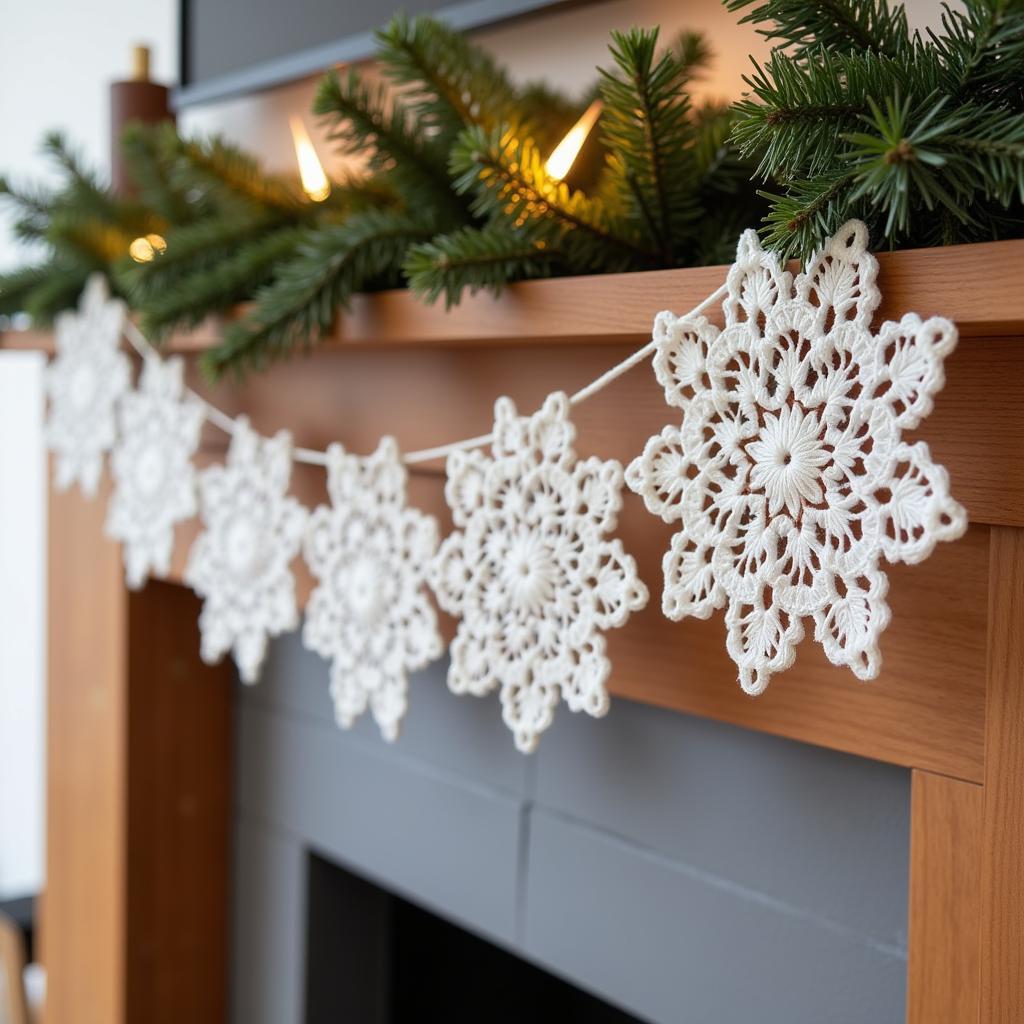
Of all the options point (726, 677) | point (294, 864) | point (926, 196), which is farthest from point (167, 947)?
point (926, 196)

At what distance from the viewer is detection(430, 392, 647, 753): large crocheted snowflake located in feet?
2.06

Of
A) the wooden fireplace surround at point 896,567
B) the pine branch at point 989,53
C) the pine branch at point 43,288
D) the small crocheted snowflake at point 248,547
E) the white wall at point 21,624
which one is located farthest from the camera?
the white wall at point 21,624

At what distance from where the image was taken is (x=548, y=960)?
91 cm

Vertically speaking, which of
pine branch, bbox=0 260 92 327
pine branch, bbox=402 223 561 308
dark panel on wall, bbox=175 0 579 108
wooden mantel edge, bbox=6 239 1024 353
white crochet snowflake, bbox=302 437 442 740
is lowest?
white crochet snowflake, bbox=302 437 442 740

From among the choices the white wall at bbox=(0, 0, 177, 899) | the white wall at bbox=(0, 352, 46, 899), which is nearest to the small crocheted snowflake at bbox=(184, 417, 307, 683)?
the white wall at bbox=(0, 0, 177, 899)

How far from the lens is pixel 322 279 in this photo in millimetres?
740

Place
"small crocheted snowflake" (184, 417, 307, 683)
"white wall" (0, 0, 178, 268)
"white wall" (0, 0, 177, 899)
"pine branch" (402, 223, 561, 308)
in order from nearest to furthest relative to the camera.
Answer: "pine branch" (402, 223, 561, 308), "small crocheted snowflake" (184, 417, 307, 683), "white wall" (0, 0, 178, 268), "white wall" (0, 0, 177, 899)

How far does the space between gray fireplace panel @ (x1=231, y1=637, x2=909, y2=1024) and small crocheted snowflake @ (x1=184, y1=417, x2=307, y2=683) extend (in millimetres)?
176

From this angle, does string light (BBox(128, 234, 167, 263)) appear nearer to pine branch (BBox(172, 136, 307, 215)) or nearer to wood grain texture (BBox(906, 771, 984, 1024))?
pine branch (BBox(172, 136, 307, 215))

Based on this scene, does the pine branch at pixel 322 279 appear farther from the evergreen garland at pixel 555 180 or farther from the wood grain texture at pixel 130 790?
the wood grain texture at pixel 130 790

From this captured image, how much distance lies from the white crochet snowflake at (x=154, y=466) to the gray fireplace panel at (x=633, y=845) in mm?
216

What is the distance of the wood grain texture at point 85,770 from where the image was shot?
1229mm

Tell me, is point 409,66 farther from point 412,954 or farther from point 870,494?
point 412,954

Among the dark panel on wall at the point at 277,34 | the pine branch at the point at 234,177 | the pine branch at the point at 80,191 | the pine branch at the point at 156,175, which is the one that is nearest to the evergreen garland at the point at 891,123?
the dark panel on wall at the point at 277,34
